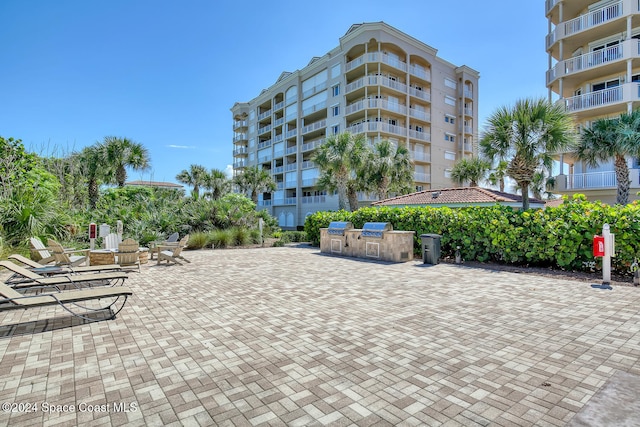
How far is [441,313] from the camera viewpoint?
5.80 m

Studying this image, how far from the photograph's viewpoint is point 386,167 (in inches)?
1047

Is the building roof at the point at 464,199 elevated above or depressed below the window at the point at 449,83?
below

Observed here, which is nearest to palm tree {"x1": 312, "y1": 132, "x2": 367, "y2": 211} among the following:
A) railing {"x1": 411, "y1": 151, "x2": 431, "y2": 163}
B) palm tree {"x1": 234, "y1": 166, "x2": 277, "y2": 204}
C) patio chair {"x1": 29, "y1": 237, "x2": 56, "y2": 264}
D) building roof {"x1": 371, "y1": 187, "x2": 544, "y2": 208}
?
building roof {"x1": 371, "y1": 187, "x2": 544, "y2": 208}

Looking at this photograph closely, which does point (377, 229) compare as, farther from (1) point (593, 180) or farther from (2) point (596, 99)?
(2) point (596, 99)

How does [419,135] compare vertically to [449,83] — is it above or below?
below

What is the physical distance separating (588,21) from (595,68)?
3355mm

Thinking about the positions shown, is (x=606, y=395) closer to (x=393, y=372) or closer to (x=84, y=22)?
(x=393, y=372)

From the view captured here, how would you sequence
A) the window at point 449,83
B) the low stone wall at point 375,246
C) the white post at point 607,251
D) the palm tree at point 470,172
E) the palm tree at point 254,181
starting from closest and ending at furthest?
the white post at point 607,251 → the low stone wall at point 375,246 → the palm tree at point 470,172 → the palm tree at point 254,181 → the window at point 449,83

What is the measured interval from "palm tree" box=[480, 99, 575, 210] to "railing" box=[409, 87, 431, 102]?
2888 cm

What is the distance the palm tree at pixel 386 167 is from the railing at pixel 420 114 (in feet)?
41.8

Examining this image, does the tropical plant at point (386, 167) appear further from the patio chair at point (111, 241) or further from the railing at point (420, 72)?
the patio chair at point (111, 241)

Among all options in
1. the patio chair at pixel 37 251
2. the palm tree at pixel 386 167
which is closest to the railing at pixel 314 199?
the palm tree at pixel 386 167

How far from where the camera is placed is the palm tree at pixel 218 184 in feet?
142

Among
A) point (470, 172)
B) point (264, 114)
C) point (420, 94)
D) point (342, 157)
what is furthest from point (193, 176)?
point (470, 172)
